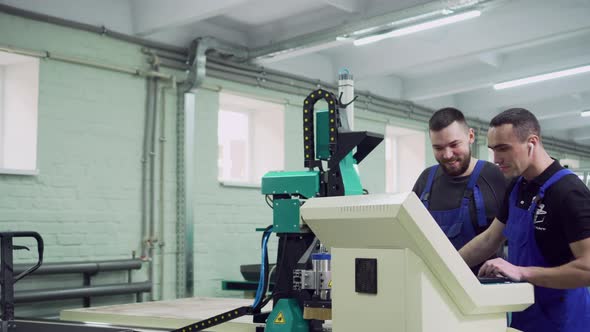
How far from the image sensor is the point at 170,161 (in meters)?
6.59

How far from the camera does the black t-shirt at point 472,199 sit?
9.82 feet

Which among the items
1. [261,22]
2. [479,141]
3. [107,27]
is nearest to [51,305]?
[107,27]

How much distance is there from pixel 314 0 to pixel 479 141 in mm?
5498

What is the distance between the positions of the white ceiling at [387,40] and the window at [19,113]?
20.3 inches

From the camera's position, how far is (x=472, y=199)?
303cm

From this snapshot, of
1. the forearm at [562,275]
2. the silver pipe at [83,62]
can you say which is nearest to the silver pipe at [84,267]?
the silver pipe at [83,62]

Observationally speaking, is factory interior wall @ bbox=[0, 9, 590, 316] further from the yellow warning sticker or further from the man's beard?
the man's beard

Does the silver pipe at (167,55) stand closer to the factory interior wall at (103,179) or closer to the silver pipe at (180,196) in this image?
the factory interior wall at (103,179)

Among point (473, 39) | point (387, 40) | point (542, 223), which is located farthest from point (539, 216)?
point (387, 40)

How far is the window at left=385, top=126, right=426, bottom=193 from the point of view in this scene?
33.2 feet

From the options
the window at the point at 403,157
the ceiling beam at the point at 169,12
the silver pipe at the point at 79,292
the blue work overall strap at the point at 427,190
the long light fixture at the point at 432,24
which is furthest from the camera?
the window at the point at 403,157

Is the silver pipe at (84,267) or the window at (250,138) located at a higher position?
the window at (250,138)

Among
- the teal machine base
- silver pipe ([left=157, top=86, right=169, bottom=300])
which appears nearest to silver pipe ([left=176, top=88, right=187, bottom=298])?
silver pipe ([left=157, top=86, right=169, bottom=300])

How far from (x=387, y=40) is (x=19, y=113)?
415 centimetres
